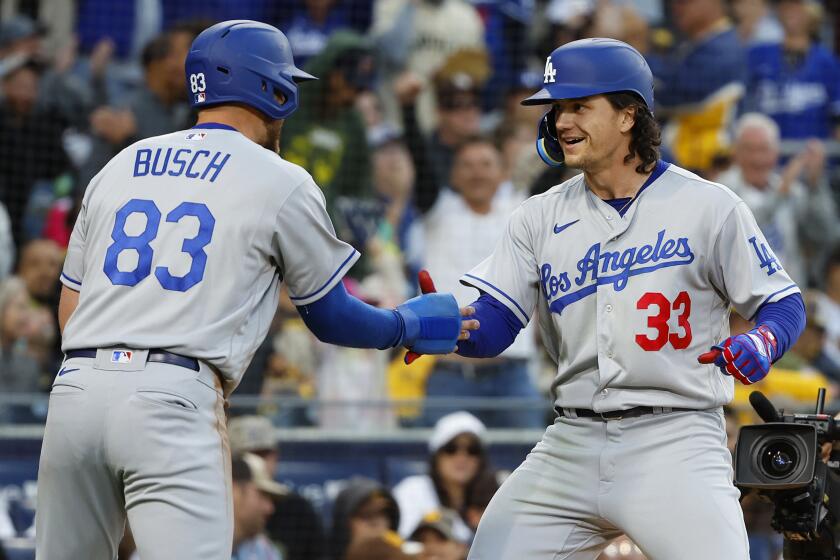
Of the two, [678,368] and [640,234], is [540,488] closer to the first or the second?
[678,368]

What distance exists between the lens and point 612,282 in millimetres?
4293

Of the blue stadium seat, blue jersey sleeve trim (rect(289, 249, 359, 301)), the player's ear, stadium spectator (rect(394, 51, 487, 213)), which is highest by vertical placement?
stadium spectator (rect(394, 51, 487, 213))

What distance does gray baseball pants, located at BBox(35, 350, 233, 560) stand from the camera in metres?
3.77

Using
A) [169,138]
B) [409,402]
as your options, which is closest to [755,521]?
[409,402]

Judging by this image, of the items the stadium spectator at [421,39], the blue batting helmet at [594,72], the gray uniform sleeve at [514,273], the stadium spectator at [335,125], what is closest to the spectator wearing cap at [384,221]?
the stadium spectator at [335,125]

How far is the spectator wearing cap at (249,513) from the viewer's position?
271 inches

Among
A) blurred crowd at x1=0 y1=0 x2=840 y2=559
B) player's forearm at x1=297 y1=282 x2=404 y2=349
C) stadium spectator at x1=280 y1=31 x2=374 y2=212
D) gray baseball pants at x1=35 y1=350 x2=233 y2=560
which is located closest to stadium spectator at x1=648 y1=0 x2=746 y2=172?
blurred crowd at x1=0 y1=0 x2=840 y2=559

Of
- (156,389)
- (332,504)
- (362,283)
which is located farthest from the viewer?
(362,283)

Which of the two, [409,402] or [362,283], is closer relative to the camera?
[409,402]

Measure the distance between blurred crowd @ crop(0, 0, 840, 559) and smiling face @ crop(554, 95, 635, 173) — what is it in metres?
3.06

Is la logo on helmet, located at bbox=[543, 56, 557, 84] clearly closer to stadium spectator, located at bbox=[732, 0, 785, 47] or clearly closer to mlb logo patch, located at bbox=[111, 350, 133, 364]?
mlb logo patch, located at bbox=[111, 350, 133, 364]

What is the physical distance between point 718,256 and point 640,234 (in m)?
0.24

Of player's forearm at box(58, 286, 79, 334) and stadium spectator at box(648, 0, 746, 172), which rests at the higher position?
stadium spectator at box(648, 0, 746, 172)

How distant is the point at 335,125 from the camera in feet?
30.3
